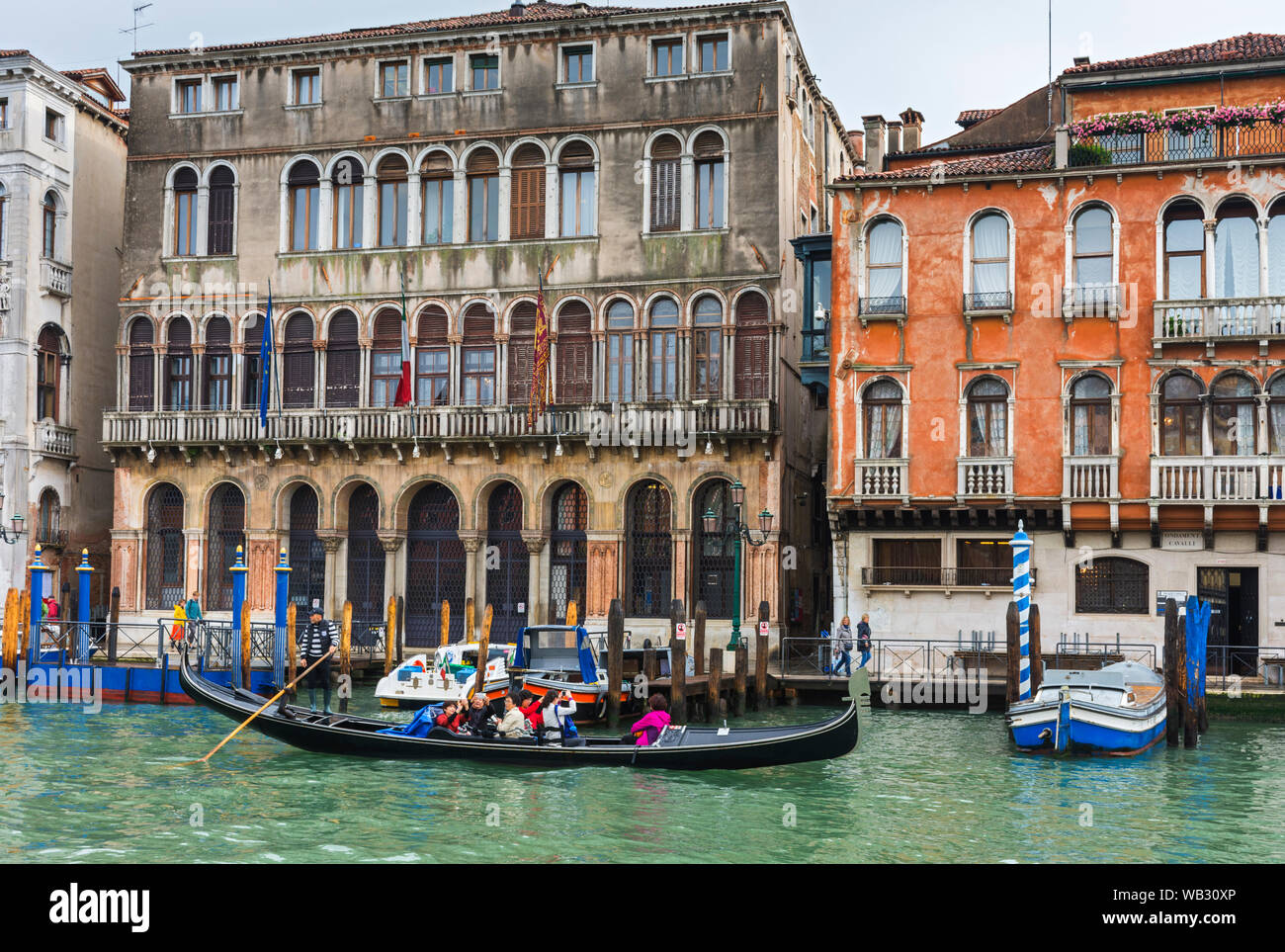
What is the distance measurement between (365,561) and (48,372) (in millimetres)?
9097

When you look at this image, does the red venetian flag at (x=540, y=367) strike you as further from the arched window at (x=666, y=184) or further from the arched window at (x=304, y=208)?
the arched window at (x=304, y=208)

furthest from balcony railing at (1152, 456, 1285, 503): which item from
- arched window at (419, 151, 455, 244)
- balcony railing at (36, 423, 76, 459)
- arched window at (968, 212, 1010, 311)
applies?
balcony railing at (36, 423, 76, 459)

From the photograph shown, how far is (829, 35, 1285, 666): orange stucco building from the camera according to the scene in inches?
956

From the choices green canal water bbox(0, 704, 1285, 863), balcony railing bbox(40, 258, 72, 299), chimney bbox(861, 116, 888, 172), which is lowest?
green canal water bbox(0, 704, 1285, 863)

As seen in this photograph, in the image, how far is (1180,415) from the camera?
24.7 m

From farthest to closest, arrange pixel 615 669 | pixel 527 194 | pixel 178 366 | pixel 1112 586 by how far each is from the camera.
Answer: pixel 178 366, pixel 527 194, pixel 1112 586, pixel 615 669

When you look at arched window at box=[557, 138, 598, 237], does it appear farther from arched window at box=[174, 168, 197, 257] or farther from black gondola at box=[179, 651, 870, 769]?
black gondola at box=[179, 651, 870, 769]

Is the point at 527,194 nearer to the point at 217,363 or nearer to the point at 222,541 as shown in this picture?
the point at 217,363

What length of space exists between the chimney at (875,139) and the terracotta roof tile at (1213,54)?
404 centimetres

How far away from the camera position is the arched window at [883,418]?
26016 millimetres

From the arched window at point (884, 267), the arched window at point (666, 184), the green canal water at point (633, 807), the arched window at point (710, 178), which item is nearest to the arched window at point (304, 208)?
the arched window at point (666, 184)

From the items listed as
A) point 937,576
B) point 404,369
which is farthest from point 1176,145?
point 404,369

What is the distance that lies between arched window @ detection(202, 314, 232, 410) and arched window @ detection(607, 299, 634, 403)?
8577 mm

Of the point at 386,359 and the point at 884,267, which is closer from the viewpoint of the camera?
the point at 884,267
